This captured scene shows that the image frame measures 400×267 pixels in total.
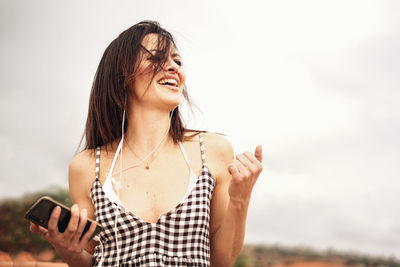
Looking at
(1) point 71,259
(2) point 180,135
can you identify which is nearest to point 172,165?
(2) point 180,135

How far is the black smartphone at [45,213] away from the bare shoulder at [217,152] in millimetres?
758

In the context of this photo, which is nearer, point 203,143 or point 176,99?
point 176,99

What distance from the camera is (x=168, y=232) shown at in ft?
6.30

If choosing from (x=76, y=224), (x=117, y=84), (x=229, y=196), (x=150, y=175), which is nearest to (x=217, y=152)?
(x=229, y=196)

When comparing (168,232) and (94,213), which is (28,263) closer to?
(94,213)

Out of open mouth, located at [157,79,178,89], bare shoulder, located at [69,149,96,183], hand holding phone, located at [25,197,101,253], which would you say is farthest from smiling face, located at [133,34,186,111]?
hand holding phone, located at [25,197,101,253]

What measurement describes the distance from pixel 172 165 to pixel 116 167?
0.29 m

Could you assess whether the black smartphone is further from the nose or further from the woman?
A: the nose

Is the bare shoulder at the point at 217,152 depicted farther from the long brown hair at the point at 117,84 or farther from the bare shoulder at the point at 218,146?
the long brown hair at the point at 117,84

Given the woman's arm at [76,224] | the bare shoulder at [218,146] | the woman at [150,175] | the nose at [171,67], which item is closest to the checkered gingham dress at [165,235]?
the woman at [150,175]

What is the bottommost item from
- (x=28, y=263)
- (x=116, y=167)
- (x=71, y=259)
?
(x=28, y=263)

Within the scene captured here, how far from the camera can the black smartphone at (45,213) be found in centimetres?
159

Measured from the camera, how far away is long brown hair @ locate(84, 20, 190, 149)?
7.13 ft

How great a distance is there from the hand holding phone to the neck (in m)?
0.60
